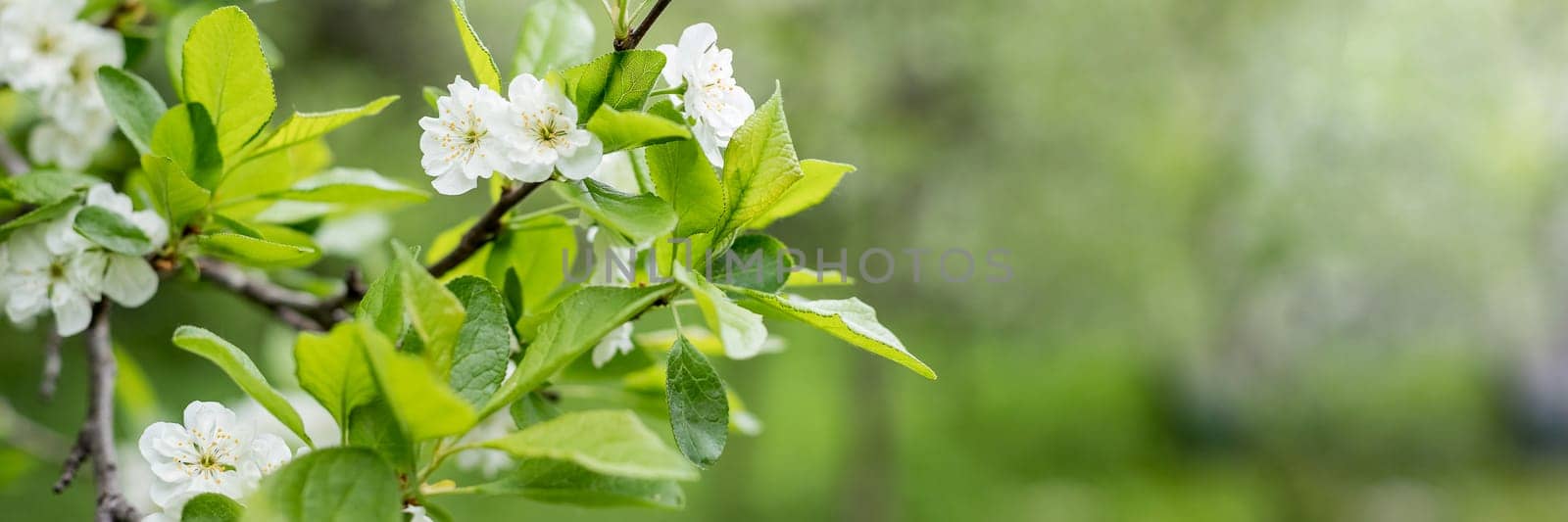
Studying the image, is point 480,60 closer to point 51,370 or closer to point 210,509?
point 210,509

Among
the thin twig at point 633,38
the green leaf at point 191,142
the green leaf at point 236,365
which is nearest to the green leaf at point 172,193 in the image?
the green leaf at point 191,142

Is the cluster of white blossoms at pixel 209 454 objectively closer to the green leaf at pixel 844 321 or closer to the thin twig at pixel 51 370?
the green leaf at pixel 844 321

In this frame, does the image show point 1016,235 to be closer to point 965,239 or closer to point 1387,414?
point 965,239

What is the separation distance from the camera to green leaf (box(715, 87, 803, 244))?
0.59m

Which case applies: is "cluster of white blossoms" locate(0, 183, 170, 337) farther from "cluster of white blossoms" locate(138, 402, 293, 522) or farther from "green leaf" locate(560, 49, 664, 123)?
"green leaf" locate(560, 49, 664, 123)

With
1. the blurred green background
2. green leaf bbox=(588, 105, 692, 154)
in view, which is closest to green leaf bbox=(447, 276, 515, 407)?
green leaf bbox=(588, 105, 692, 154)

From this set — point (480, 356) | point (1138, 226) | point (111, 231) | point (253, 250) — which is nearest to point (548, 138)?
point (480, 356)

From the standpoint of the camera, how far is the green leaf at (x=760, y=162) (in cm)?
59

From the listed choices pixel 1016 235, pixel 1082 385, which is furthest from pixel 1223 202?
pixel 1082 385

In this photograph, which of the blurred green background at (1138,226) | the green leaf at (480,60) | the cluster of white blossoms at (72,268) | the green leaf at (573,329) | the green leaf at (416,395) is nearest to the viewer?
the green leaf at (416,395)

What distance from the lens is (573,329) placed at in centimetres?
53

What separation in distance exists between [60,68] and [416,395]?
706 millimetres

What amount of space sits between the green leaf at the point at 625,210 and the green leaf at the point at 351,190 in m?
0.27

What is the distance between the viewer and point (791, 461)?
5855 millimetres
